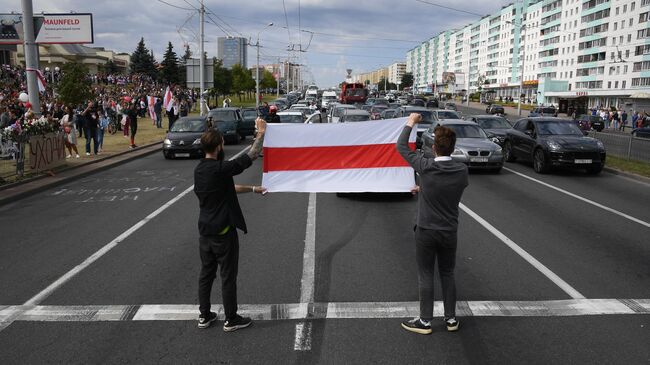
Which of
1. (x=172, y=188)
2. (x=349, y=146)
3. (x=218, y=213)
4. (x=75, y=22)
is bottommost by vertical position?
(x=172, y=188)

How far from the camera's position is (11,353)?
14.3 ft

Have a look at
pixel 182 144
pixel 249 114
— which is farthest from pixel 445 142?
pixel 249 114

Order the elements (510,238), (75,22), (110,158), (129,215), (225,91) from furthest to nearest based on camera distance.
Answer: (225,91)
(75,22)
(110,158)
(129,215)
(510,238)

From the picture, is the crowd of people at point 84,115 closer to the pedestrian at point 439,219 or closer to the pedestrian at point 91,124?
the pedestrian at point 91,124

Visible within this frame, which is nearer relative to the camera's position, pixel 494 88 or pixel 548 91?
pixel 548 91

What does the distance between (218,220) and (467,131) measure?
14161 millimetres

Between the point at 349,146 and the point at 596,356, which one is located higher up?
the point at 349,146

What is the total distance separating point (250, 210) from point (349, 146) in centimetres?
405

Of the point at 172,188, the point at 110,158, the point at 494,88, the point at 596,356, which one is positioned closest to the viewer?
the point at 596,356

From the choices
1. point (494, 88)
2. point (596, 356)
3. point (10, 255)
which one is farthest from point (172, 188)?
point (494, 88)

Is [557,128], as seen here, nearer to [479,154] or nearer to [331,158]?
[479,154]

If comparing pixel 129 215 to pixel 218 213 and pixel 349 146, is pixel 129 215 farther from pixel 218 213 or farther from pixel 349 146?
pixel 218 213

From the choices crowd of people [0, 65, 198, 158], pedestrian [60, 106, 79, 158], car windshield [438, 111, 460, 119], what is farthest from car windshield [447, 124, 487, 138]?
pedestrian [60, 106, 79, 158]

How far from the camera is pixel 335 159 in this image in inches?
265
